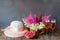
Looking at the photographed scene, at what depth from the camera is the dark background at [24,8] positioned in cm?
149

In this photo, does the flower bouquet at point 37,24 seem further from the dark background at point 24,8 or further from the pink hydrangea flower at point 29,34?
the dark background at point 24,8

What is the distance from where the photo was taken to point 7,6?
1494 mm

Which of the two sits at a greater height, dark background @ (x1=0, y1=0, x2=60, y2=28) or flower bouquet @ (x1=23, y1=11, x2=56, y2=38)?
dark background @ (x1=0, y1=0, x2=60, y2=28)

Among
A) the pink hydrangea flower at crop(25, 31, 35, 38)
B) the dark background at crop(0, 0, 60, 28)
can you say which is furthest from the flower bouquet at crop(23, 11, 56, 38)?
the dark background at crop(0, 0, 60, 28)

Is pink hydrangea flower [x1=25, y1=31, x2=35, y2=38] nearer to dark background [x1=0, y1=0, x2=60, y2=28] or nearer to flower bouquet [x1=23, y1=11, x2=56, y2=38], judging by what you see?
flower bouquet [x1=23, y1=11, x2=56, y2=38]

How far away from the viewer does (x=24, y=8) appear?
1504mm

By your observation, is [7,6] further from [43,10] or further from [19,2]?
[43,10]

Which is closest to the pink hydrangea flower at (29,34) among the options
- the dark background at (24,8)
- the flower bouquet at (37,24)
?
the flower bouquet at (37,24)

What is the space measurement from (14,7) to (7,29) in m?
0.24

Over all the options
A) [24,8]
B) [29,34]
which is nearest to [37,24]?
[29,34]

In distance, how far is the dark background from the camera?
1491mm

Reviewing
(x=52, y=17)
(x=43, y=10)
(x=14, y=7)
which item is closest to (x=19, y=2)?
(x=14, y=7)

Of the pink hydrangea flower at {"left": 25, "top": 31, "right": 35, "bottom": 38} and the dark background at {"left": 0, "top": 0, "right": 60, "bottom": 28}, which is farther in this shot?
the dark background at {"left": 0, "top": 0, "right": 60, "bottom": 28}

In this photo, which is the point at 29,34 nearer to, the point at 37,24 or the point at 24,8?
the point at 37,24
